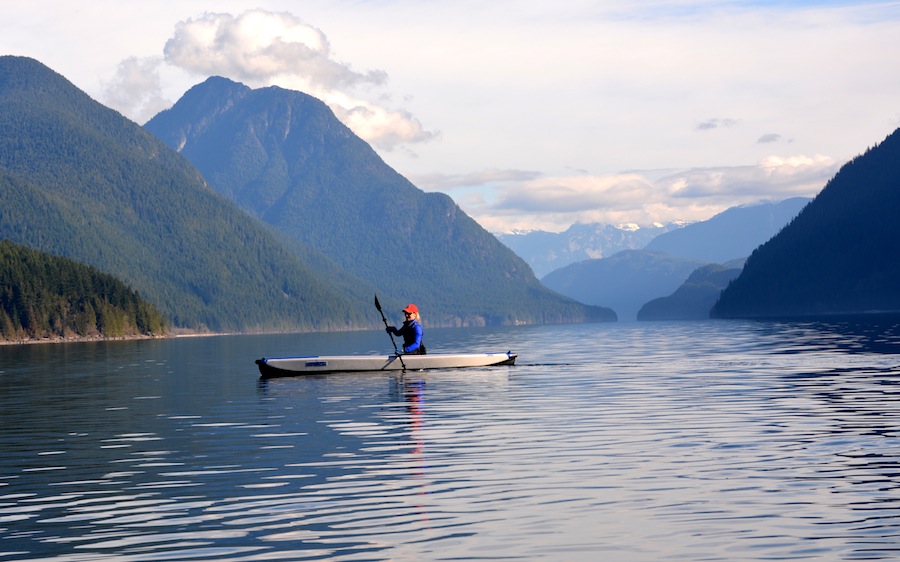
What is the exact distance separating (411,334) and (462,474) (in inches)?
1650

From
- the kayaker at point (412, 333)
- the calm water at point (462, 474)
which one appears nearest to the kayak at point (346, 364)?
the kayaker at point (412, 333)

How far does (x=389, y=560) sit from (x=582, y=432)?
772 inches

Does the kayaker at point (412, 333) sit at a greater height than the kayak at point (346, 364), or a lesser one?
greater

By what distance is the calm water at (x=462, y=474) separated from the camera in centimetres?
2366

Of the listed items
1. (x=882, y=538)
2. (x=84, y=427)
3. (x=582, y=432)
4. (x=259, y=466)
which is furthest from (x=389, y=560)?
(x=84, y=427)

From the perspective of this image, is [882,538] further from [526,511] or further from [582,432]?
[582,432]

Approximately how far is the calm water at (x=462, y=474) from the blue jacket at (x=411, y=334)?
10440 mm

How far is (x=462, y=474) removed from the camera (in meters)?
31.8

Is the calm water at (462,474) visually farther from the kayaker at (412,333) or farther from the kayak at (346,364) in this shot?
the kayak at (346,364)

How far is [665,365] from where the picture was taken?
283ft

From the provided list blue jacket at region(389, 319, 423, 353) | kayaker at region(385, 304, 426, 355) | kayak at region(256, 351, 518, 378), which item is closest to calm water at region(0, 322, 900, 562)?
kayaker at region(385, 304, 426, 355)

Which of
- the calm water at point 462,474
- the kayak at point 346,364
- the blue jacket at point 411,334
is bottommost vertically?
the calm water at point 462,474

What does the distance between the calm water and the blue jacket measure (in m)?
10.4

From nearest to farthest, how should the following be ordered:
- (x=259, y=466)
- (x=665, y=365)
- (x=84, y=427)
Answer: (x=259, y=466)
(x=84, y=427)
(x=665, y=365)
